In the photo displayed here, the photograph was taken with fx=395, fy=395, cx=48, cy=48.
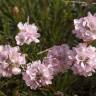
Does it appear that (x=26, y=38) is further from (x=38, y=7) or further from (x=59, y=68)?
(x=38, y=7)

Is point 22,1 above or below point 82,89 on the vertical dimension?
above

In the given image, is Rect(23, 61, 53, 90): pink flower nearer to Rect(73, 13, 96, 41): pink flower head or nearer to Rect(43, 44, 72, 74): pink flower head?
Rect(43, 44, 72, 74): pink flower head

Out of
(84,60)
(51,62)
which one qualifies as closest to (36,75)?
(51,62)

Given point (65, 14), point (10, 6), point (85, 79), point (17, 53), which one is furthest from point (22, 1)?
point (17, 53)

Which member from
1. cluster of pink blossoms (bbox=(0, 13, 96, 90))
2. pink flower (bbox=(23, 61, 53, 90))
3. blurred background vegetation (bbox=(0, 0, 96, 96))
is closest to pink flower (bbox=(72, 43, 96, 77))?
cluster of pink blossoms (bbox=(0, 13, 96, 90))

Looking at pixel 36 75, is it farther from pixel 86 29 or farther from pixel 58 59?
pixel 86 29
